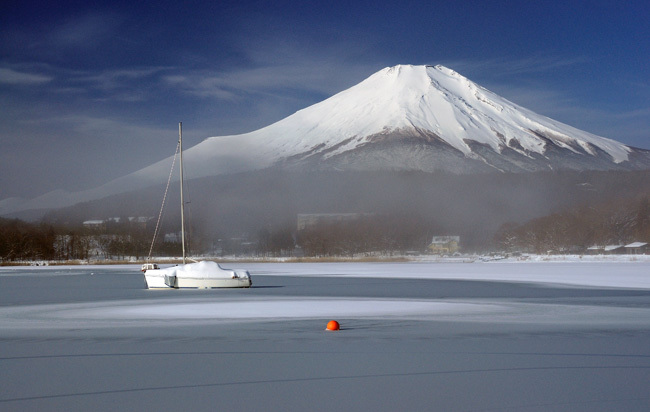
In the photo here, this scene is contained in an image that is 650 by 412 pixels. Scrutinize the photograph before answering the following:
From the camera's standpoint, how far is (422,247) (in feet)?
561

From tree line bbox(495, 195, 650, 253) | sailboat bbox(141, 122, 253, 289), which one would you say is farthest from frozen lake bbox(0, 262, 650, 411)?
tree line bbox(495, 195, 650, 253)

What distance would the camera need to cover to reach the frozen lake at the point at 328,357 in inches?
380

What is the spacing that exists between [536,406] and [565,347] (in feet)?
16.8

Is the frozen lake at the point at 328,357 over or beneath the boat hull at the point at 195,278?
beneath

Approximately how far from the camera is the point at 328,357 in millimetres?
13203

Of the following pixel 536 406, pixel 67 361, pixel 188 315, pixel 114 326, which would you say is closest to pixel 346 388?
pixel 536 406

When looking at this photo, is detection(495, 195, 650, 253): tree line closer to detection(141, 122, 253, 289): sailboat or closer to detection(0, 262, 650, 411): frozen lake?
detection(141, 122, 253, 289): sailboat

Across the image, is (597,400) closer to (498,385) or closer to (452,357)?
(498,385)

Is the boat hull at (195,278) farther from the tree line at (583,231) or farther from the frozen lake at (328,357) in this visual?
the tree line at (583,231)

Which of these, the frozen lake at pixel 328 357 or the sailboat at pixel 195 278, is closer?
the frozen lake at pixel 328 357

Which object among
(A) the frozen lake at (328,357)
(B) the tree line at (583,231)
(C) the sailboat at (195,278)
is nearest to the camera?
(A) the frozen lake at (328,357)

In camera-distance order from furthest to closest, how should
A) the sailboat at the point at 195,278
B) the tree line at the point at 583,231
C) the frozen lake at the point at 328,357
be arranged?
the tree line at the point at 583,231
the sailboat at the point at 195,278
the frozen lake at the point at 328,357

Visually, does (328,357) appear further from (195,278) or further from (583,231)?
(583,231)

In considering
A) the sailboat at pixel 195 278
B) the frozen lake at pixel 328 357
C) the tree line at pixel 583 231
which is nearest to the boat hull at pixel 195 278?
the sailboat at pixel 195 278
